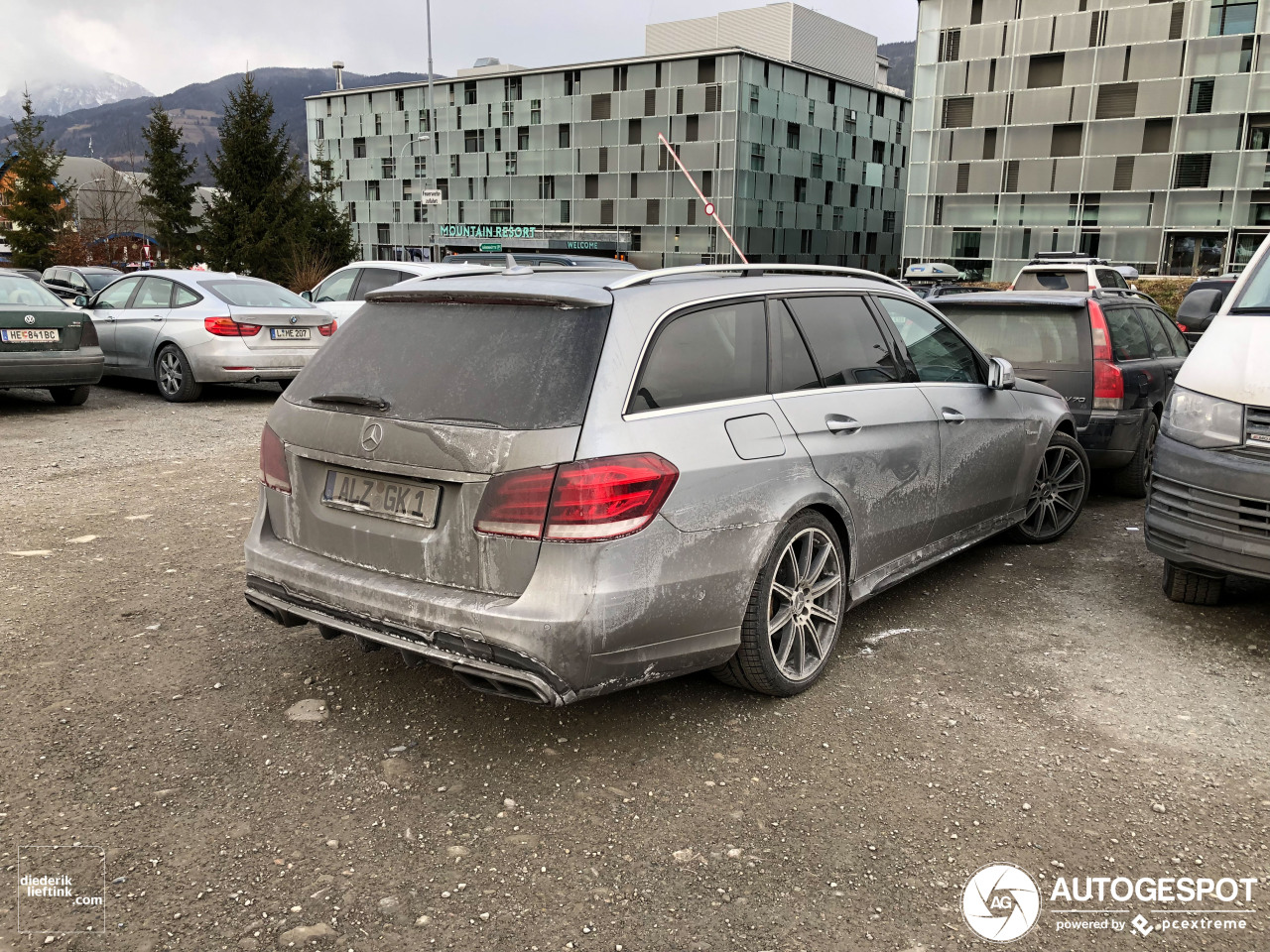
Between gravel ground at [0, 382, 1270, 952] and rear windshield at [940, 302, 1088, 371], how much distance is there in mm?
2512

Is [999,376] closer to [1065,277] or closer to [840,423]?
[840,423]

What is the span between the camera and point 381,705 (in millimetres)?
3904

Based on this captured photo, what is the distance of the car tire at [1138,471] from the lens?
24.4 ft

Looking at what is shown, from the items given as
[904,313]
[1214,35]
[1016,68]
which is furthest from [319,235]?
[1214,35]

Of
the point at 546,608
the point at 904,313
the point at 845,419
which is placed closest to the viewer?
the point at 546,608

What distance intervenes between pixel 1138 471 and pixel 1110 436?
0.59m

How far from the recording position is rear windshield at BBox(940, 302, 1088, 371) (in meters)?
7.26

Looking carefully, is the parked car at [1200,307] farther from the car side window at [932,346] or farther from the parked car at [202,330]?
the parked car at [202,330]

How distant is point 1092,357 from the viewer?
7.16 metres

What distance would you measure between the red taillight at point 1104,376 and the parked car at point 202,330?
8409mm

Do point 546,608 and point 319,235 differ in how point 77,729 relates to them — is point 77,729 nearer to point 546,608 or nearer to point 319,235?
point 546,608

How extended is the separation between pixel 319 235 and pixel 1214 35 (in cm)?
3991

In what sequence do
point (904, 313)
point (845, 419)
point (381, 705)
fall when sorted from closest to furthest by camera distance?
point (381, 705), point (845, 419), point (904, 313)

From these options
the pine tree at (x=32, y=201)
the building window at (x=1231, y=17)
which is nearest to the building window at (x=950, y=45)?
the building window at (x=1231, y=17)
